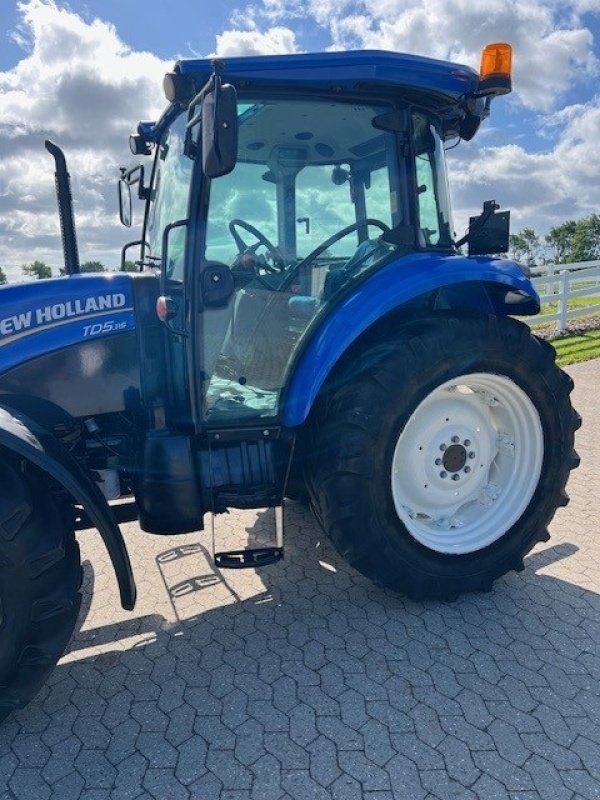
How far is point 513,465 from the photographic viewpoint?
2.99 metres

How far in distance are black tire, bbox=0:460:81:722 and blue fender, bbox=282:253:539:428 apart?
1.02 meters

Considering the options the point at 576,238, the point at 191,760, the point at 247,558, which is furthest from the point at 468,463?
the point at 576,238

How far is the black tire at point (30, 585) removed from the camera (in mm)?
2021

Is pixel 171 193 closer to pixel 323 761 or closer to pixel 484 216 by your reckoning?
pixel 484 216

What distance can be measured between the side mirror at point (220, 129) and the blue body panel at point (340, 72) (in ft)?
1.07

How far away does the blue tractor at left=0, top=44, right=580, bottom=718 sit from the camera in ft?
7.99

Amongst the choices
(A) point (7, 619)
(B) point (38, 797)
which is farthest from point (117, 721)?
(A) point (7, 619)

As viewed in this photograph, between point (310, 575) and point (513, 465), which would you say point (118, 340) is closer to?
point (310, 575)

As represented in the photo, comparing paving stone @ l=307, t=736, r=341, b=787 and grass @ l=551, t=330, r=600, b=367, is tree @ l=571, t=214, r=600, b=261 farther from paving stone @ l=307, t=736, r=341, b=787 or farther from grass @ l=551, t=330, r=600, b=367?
paving stone @ l=307, t=736, r=341, b=787

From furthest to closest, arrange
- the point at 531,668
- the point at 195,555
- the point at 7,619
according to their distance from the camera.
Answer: the point at 195,555 → the point at 531,668 → the point at 7,619

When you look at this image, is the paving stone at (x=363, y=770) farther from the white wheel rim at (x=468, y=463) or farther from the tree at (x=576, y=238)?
the tree at (x=576, y=238)

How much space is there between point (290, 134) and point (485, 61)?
874mm

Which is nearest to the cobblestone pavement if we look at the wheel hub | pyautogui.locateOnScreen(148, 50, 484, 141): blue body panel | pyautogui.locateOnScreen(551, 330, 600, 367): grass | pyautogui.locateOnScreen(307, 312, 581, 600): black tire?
pyautogui.locateOnScreen(307, 312, 581, 600): black tire

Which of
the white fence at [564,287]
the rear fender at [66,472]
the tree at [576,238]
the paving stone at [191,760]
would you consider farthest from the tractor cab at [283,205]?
the tree at [576,238]
